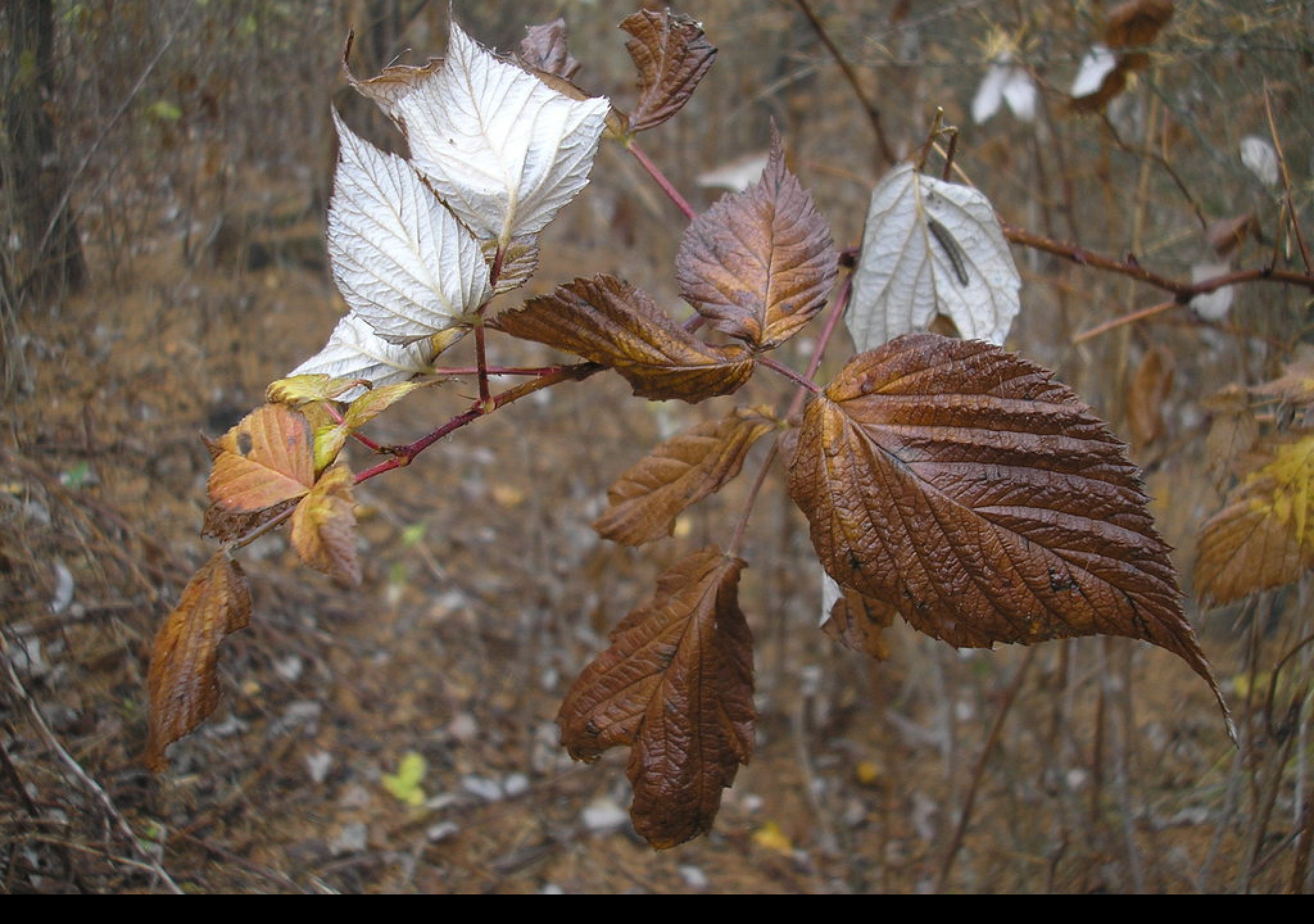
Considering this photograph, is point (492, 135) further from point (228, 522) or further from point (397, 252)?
point (228, 522)

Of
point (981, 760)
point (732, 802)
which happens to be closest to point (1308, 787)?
point (981, 760)

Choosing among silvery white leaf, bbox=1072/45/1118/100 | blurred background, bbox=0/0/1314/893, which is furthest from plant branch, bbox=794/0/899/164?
silvery white leaf, bbox=1072/45/1118/100

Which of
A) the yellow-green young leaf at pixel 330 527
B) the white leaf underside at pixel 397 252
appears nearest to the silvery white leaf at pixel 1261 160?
the white leaf underside at pixel 397 252

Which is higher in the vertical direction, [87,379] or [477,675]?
[87,379]

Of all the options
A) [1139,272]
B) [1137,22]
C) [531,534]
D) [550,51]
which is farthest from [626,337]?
[531,534]

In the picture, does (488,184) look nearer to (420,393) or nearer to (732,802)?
(732,802)

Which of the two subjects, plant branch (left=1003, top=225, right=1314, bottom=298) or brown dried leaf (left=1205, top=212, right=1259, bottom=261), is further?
brown dried leaf (left=1205, top=212, right=1259, bottom=261)

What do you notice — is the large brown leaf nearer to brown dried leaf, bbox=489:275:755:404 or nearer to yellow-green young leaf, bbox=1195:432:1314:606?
brown dried leaf, bbox=489:275:755:404
